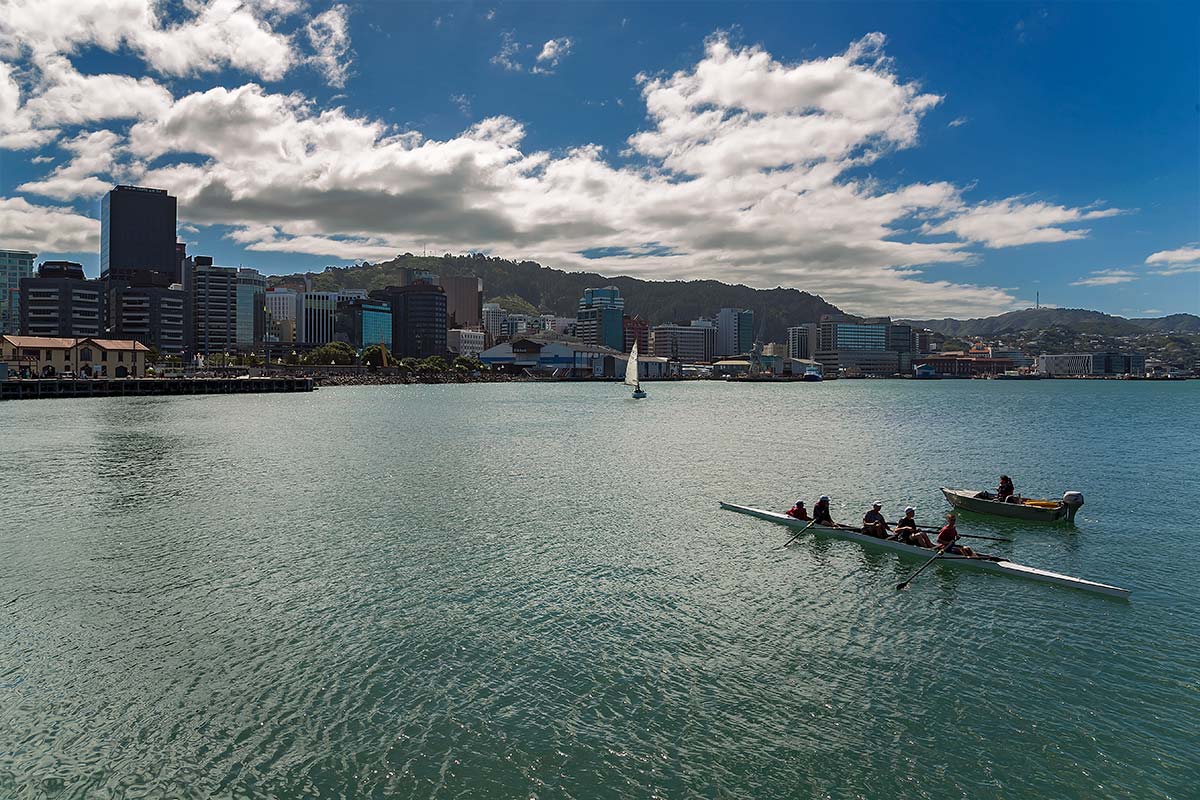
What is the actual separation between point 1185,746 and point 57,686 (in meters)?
27.6

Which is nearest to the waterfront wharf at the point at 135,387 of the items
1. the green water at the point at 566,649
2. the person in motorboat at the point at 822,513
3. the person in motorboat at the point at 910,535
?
the green water at the point at 566,649

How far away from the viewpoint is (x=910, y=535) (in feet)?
103

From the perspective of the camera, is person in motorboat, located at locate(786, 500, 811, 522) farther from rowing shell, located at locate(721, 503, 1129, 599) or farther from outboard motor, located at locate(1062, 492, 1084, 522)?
outboard motor, located at locate(1062, 492, 1084, 522)

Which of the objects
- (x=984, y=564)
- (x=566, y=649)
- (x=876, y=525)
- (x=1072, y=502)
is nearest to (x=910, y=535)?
(x=876, y=525)

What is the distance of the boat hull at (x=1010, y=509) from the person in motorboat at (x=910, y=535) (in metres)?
9.01

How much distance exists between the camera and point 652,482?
51438 millimetres

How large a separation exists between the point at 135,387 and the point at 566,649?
169m

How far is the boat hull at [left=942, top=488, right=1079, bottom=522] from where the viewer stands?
36812mm

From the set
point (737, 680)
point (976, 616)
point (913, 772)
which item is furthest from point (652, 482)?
point (913, 772)

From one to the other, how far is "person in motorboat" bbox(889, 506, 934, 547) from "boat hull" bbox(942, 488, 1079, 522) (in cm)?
901

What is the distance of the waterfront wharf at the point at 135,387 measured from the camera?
13838cm

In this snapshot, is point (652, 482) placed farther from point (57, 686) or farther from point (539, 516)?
point (57, 686)

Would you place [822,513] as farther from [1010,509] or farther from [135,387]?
[135,387]

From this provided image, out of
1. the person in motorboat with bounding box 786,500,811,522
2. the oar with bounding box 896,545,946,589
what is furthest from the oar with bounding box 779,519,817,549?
the oar with bounding box 896,545,946,589
